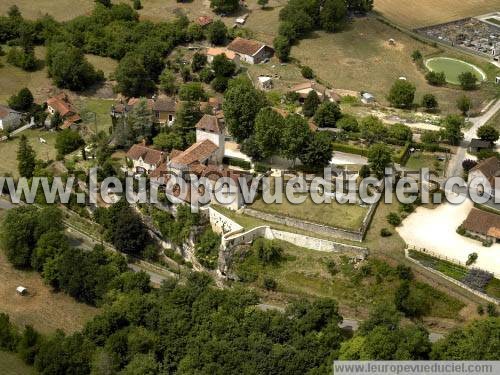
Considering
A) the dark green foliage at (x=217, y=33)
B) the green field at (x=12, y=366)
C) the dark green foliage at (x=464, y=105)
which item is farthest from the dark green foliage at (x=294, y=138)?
the dark green foliage at (x=217, y=33)

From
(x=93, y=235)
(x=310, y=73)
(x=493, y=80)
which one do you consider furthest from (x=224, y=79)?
(x=493, y=80)

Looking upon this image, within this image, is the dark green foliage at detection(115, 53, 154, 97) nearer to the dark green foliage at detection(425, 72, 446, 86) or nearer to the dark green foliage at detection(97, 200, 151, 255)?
the dark green foliage at detection(97, 200, 151, 255)

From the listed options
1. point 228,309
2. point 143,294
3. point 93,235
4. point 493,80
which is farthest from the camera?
point 493,80

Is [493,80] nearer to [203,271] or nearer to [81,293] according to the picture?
[203,271]

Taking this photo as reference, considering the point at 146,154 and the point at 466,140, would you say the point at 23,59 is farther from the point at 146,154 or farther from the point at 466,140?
the point at 466,140

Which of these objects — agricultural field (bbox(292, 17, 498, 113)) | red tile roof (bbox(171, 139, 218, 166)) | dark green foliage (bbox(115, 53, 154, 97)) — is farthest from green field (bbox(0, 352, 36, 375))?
agricultural field (bbox(292, 17, 498, 113))

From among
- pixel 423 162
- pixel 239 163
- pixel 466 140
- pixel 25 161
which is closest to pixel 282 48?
pixel 239 163
